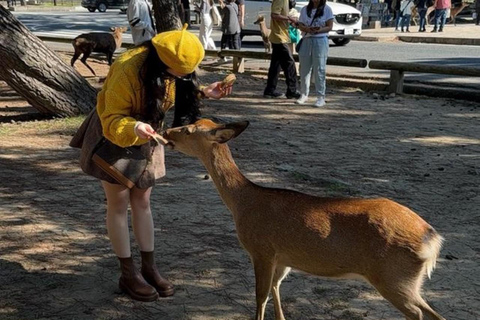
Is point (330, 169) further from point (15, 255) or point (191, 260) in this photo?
point (15, 255)

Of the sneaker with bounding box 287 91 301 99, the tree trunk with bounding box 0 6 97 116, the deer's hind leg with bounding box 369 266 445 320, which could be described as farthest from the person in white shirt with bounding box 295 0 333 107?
the deer's hind leg with bounding box 369 266 445 320

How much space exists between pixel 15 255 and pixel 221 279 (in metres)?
1.40

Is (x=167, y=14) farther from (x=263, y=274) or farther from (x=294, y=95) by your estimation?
(x=263, y=274)

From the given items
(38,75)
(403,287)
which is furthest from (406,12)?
(403,287)

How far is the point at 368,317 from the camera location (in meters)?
3.85

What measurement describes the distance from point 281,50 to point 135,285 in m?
7.23

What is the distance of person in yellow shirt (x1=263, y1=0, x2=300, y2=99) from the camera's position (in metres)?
10.6

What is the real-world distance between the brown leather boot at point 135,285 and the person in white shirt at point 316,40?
21.1 feet

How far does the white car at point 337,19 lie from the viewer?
20266mm

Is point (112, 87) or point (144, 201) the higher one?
point (112, 87)

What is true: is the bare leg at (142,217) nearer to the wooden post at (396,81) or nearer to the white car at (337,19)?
the wooden post at (396,81)

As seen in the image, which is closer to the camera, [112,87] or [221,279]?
[112,87]

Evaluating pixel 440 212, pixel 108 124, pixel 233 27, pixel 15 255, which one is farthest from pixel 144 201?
pixel 233 27

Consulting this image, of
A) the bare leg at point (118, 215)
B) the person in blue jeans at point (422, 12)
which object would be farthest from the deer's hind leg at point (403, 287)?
the person in blue jeans at point (422, 12)
